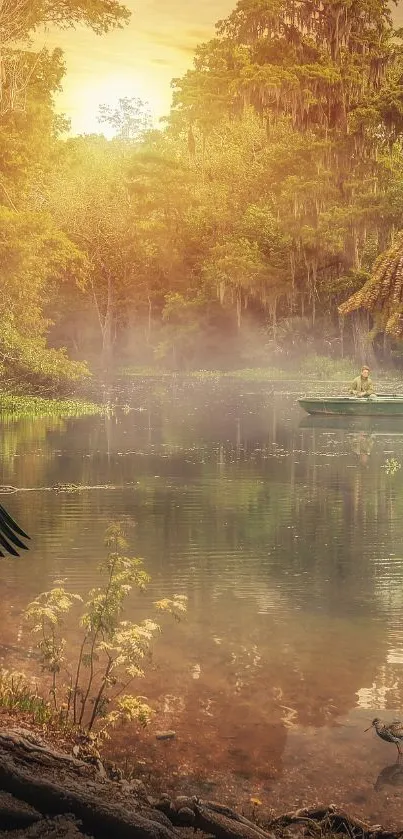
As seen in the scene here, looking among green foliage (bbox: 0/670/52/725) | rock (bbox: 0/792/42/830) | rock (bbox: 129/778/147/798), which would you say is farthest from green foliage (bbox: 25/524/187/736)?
rock (bbox: 0/792/42/830)

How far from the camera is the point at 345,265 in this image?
62812mm

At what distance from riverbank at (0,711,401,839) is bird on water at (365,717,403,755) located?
1343 mm

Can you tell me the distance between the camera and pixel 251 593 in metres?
11.5

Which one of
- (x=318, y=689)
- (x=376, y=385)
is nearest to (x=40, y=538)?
(x=318, y=689)

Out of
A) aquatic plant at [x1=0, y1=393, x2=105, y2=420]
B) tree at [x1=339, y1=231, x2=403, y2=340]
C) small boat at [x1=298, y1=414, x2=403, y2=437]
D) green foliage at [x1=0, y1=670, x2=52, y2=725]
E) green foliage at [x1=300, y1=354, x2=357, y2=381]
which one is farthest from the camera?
green foliage at [x1=300, y1=354, x2=357, y2=381]

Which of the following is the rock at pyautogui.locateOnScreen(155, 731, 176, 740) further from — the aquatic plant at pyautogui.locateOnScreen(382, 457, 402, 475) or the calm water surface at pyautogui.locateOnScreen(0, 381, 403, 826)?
the aquatic plant at pyautogui.locateOnScreen(382, 457, 402, 475)

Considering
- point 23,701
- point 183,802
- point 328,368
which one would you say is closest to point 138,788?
point 183,802

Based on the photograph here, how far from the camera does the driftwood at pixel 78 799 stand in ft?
16.1

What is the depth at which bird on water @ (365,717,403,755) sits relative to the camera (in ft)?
23.7

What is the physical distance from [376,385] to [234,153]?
22.0 meters

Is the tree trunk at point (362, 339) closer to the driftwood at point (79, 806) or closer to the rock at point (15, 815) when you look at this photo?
the driftwood at point (79, 806)

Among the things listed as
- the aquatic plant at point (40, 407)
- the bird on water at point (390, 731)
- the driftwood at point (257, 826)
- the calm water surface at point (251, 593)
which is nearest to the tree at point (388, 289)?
the calm water surface at point (251, 593)

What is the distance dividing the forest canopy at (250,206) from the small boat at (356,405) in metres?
13.1

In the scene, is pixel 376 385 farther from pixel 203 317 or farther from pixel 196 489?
pixel 196 489
